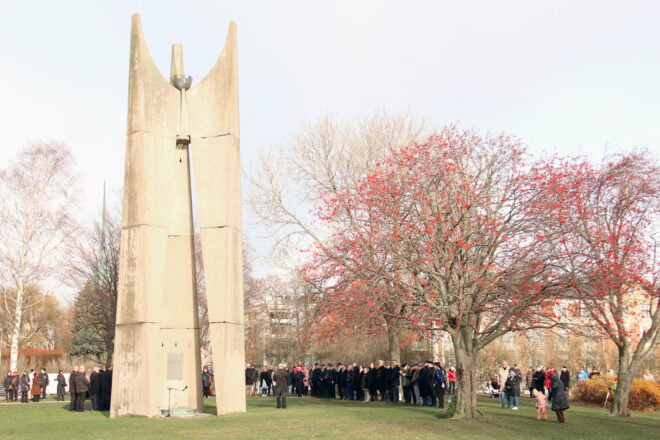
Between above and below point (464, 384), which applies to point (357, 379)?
above

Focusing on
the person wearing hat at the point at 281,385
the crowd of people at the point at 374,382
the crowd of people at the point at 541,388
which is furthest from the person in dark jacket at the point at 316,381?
the crowd of people at the point at 541,388

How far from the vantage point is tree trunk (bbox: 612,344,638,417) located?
61.4 feet

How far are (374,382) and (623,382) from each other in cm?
1003

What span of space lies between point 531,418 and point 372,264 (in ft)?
19.8

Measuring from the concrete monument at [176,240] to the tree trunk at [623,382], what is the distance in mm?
10627

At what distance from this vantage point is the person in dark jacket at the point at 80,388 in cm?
2112

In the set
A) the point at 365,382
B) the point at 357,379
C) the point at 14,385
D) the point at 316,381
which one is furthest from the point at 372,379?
the point at 14,385

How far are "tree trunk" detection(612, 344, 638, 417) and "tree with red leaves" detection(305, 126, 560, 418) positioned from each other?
249 centimetres

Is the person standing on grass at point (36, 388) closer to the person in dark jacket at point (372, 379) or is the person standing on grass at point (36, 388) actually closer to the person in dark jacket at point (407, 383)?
the person in dark jacket at point (372, 379)

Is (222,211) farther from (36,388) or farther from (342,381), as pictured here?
(36,388)

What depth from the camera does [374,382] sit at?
26297 mm

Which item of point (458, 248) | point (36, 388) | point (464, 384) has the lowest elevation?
point (464, 384)

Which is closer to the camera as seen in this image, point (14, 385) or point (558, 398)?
point (558, 398)

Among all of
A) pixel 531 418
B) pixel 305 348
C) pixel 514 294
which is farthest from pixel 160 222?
pixel 305 348
